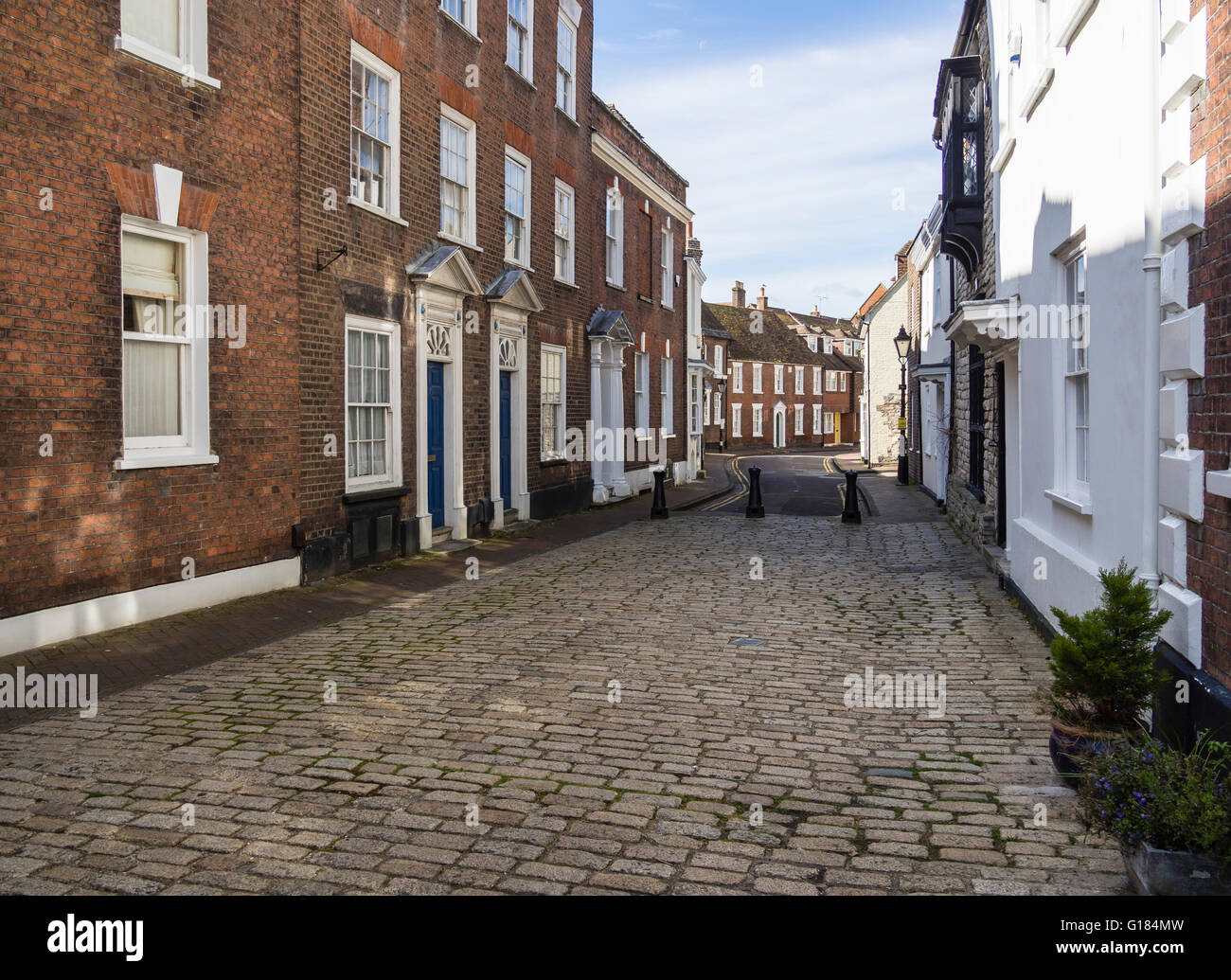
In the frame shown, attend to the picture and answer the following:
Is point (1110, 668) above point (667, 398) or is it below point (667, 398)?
below

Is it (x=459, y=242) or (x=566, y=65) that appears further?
(x=566, y=65)

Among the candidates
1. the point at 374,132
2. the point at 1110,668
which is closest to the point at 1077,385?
the point at 1110,668

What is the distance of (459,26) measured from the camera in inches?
586

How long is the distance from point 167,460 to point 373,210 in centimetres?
486

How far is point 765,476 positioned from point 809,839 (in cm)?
3022

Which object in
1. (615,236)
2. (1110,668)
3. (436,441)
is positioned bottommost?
(1110,668)

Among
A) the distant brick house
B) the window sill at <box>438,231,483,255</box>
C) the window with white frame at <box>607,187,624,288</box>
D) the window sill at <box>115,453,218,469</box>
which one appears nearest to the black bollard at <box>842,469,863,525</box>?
the window with white frame at <box>607,187,624,288</box>

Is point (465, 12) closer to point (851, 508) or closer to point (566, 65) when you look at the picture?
point (566, 65)

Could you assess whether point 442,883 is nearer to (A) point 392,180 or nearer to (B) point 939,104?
(A) point 392,180

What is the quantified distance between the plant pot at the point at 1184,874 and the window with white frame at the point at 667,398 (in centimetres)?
2452

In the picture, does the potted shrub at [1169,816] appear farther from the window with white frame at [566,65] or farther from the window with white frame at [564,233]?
the window with white frame at [566,65]

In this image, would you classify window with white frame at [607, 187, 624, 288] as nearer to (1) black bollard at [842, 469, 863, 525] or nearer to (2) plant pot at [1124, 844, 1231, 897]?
(1) black bollard at [842, 469, 863, 525]

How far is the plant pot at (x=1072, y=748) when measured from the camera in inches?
178

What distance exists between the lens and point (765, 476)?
112ft
